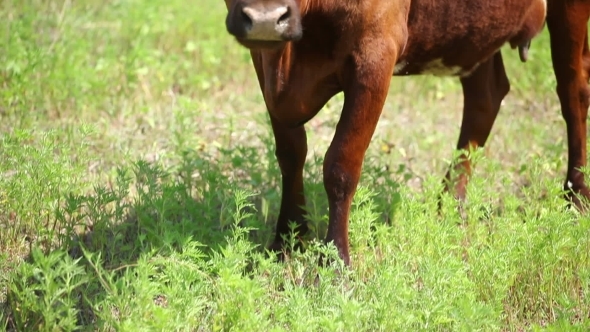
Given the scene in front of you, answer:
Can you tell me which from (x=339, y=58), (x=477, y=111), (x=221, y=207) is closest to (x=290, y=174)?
(x=221, y=207)

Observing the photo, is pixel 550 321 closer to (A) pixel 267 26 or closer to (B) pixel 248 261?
(B) pixel 248 261

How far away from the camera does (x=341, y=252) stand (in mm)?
4492

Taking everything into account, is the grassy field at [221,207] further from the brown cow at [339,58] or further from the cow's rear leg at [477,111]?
the cow's rear leg at [477,111]

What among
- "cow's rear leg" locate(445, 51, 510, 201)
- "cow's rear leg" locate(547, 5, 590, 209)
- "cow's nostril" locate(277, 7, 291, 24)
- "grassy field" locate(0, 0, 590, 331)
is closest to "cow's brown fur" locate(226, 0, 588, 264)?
"cow's nostril" locate(277, 7, 291, 24)

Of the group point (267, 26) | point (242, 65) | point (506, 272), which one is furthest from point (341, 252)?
point (242, 65)

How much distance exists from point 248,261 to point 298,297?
0.99 meters

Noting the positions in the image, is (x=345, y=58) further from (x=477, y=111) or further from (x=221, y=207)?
(x=477, y=111)

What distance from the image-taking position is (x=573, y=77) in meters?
5.81

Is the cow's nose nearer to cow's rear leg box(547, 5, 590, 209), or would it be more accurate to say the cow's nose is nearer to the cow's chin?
the cow's chin

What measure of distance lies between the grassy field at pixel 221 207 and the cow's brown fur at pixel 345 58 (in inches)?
6.6

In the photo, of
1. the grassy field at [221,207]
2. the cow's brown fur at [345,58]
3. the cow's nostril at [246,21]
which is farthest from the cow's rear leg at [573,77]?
the cow's nostril at [246,21]

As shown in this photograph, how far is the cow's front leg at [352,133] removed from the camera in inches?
175

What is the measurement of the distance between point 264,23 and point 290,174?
4.06 feet

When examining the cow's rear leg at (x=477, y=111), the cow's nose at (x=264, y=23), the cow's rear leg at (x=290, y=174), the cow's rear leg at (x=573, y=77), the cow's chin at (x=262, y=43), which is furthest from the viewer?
the cow's rear leg at (x=477, y=111)
